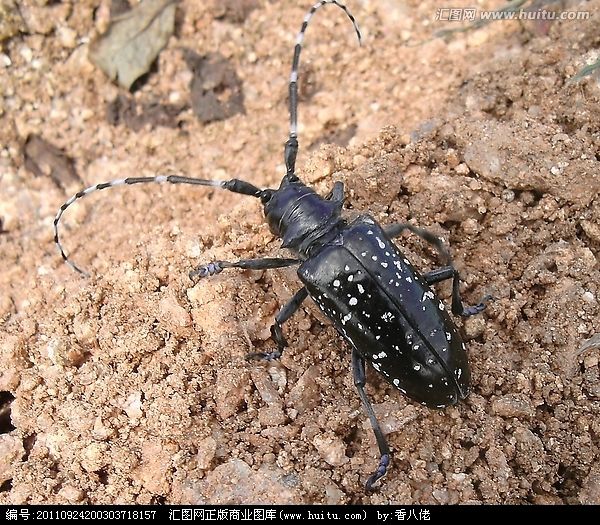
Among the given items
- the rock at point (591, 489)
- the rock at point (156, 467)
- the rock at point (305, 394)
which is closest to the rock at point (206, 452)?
the rock at point (156, 467)

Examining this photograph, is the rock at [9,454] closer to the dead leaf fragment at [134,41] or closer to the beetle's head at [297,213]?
the beetle's head at [297,213]

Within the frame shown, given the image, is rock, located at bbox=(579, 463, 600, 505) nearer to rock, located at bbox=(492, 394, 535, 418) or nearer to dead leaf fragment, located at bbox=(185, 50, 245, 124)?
rock, located at bbox=(492, 394, 535, 418)

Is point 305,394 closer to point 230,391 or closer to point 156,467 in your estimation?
point 230,391

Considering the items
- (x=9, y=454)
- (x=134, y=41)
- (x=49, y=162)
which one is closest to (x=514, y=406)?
(x=9, y=454)

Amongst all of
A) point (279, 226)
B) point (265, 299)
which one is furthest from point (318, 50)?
point (265, 299)

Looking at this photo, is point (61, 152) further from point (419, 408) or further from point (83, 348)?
point (419, 408)

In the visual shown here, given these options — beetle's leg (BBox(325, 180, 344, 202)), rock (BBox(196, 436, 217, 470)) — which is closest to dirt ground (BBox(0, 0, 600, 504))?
rock (BBox(196, 436, 217, 470))
